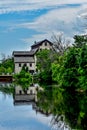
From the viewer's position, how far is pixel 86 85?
39.4 metres

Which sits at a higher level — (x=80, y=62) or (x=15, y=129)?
(x=80, y=62)

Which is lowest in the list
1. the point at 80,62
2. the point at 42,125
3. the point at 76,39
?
the point at 42,125

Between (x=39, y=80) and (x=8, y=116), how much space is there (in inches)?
2024

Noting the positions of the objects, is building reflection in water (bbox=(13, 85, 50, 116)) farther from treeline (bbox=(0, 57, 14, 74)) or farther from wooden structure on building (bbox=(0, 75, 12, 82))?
treeline (bbox=(0, 57, 14, 74))

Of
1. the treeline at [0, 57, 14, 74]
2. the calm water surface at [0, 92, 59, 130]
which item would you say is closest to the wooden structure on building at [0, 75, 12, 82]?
the treeline at [0, 57, 14, 74]

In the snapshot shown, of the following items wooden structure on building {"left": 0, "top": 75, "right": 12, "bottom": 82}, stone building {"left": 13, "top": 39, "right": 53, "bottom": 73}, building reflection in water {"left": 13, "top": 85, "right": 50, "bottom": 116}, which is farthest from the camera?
stone building {"left": 13, "top": 39, "right": 53, "bottom": 73}

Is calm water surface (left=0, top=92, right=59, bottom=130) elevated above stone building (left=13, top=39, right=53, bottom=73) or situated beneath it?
situated beneath

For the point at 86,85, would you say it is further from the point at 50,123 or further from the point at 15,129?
the point at 15,129

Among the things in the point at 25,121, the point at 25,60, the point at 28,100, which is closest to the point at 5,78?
the point at 25,60

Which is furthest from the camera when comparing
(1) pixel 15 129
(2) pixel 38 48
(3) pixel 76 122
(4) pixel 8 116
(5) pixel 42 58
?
(2) pixel 38 48

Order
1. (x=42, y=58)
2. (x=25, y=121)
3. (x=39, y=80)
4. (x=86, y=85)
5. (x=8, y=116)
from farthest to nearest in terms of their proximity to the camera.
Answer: (x=42, y=58) → (x=39, y=80) → (x=86, y=85) → (x=8, y=116) → (x=25, y=121)

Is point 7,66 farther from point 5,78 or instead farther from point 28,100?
point 28,100

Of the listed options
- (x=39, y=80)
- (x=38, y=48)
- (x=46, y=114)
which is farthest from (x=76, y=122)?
(x=38, y=48)

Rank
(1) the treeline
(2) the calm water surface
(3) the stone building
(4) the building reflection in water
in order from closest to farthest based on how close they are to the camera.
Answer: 1. (2) the calm water surface
2. (4) the building reflection in water
3. (1) the treeline
4. (3) the stone building
